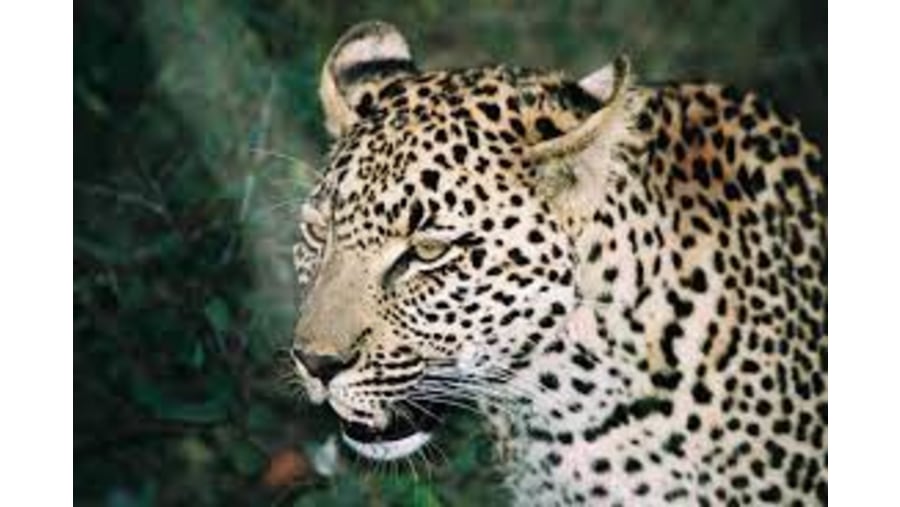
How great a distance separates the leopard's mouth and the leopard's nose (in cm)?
12

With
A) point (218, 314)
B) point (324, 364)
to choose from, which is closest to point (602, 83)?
point (324, 364)

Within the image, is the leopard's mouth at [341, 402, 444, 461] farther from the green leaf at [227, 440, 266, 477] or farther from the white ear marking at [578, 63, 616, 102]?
the white ear marking at [578, 63, 616, 102]

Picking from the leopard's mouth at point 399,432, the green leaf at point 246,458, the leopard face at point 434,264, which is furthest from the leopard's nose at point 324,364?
the green leaf at point 246,458

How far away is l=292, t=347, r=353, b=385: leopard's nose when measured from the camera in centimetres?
209

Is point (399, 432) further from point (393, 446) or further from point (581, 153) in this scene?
point (581, 153)

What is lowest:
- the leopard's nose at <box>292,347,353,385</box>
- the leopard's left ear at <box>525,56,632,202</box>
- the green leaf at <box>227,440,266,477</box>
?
the green leaf at <box>227,440,266,477</box>

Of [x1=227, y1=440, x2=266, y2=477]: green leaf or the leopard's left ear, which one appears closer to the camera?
the leopard's left ear

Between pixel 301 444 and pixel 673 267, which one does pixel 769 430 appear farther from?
pixel 301 444

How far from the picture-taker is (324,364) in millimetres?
2105

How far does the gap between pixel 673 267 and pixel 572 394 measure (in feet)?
0.76

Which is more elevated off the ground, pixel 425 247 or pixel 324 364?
pixel 425 247

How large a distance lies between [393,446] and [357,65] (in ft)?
1.87

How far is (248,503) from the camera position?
245cm

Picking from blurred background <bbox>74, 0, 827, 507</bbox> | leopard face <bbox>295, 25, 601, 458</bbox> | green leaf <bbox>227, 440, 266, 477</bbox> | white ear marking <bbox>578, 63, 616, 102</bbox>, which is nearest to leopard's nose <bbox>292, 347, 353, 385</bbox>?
leopard face <bbox>295, 25, 601, 458</bbox>
